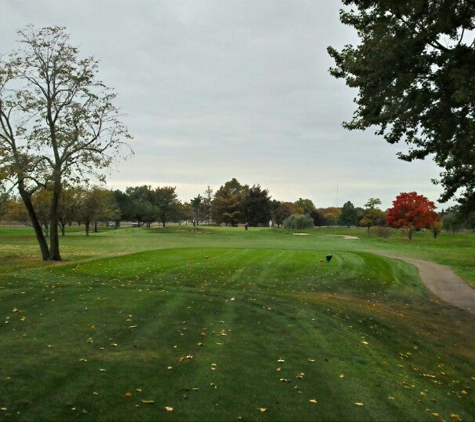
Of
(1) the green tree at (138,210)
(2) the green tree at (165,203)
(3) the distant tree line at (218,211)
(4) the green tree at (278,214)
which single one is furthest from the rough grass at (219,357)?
(4) the green tree at (278,214)

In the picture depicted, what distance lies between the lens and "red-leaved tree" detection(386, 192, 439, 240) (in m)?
64.8

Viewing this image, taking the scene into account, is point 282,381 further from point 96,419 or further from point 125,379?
point 96,419

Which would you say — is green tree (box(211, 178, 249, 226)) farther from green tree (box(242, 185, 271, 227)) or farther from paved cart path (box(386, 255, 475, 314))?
paved cart path (box(386, 255, 475, 314))

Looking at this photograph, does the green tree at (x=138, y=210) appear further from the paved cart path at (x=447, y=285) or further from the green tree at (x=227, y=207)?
the paved cart path at (x=447, y=285)

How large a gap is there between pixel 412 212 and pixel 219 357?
205 feet

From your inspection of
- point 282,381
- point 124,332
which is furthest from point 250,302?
point 282,381

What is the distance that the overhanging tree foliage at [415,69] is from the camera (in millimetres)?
11016

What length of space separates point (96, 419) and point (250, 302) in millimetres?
8444

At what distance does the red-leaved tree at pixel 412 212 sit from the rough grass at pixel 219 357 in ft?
168

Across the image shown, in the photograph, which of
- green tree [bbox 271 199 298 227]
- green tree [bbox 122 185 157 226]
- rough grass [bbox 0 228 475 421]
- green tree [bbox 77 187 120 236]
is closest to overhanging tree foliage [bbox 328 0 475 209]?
rough grass [bbox 0 228 475 421]

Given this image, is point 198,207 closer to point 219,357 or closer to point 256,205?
point 256,205

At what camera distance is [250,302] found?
13531 millimetres

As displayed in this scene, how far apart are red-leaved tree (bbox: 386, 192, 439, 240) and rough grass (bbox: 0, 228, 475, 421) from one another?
51279 mm

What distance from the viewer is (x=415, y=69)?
1223 centimetres
